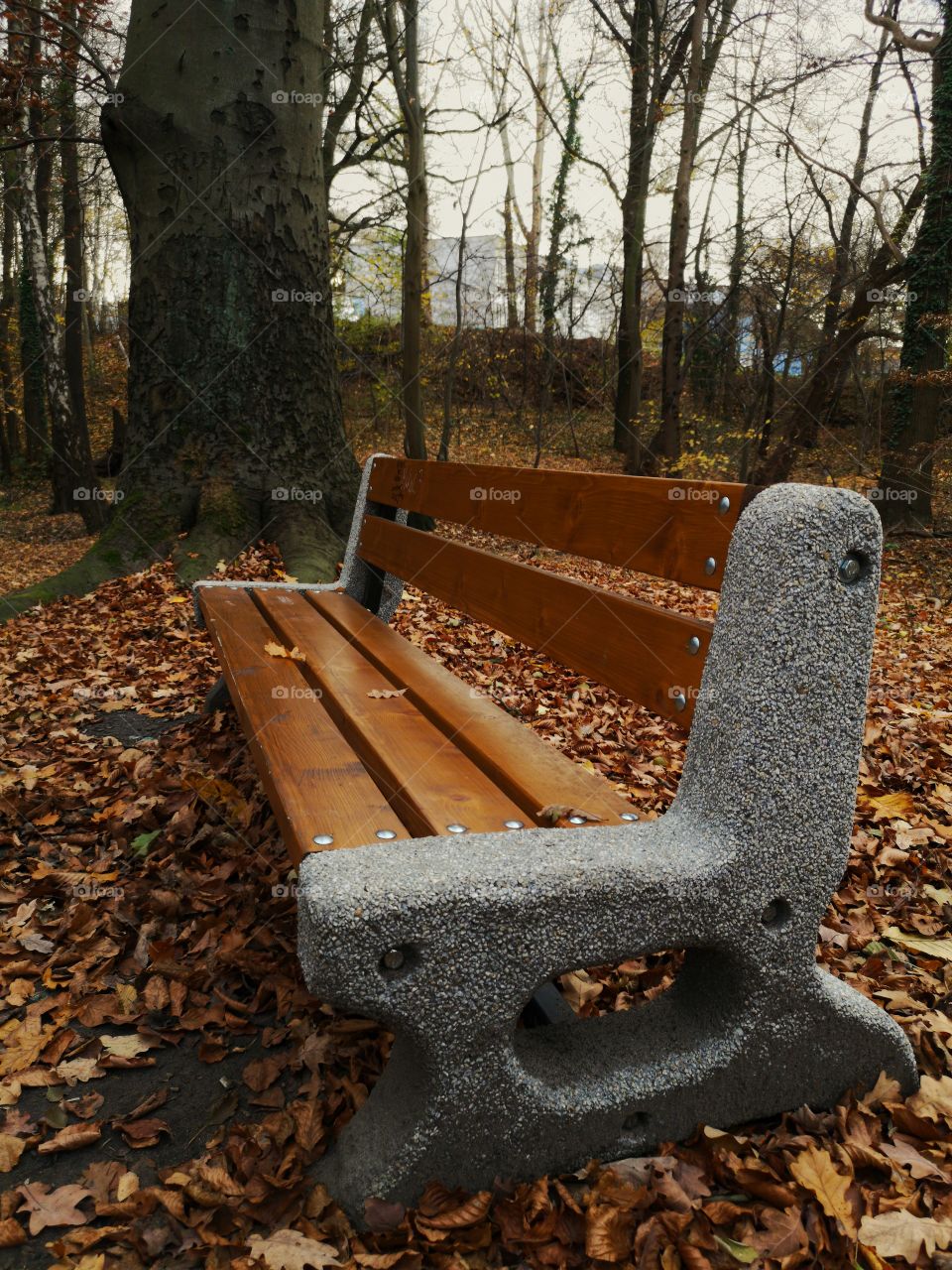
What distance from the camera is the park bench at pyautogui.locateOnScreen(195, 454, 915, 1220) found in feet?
4.45

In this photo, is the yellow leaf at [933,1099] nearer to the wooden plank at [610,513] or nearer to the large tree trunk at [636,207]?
the wooden plank at [610,513]

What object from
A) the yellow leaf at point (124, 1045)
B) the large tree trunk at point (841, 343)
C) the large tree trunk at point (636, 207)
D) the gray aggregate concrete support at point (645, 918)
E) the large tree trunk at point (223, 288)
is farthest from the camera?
the large tree trunk at point (636, 207)

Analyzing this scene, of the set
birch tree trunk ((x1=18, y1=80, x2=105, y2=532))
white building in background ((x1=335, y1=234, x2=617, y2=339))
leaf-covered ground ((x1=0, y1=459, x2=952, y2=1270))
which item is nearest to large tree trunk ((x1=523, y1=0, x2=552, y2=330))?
white building in background ((x1=335, y1=234, x2=617, y2=339))

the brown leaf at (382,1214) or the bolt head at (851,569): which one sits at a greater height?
the bolt head at (851,569)

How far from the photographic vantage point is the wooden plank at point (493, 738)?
1721mm

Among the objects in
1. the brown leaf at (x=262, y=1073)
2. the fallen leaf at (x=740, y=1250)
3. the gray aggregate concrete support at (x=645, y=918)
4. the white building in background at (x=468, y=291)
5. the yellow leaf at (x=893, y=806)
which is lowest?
the brown leaf at (x=262, y=1073)

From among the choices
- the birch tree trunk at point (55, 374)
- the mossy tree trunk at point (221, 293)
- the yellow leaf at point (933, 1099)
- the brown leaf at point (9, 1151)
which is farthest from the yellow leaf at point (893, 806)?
the birch tree trunk at point (55, 374)

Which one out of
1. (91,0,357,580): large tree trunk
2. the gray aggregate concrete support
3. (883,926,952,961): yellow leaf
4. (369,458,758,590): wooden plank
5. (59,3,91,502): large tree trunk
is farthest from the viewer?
(59,3,91,502): large tree trunk

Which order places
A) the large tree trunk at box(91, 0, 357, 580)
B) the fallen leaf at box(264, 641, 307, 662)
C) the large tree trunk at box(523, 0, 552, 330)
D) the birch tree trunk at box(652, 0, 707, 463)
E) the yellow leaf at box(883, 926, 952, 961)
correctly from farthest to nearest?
the large tree trunk at box(523, 0, 552, 330)
the birch tree trunk at box(652, 0, 707, 463)
the large tree trunk at box(91, 0, 357, 580)
the fallen leaf at box(264, 641, 307, 662)
the yellow leaf at box(883, 926, 952, 961)

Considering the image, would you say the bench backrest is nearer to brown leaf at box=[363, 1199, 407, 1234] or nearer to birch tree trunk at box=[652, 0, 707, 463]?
brown leaf at box=[363, 1199, 407, 1234]

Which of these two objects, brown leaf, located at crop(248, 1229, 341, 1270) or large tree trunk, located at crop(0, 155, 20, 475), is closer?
brown leaf, located at crop(248, 1229, 341, 1270)

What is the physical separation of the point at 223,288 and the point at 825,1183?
5595 millimetres

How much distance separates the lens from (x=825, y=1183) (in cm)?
157

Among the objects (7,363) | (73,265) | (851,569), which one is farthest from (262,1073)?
(7,363)
